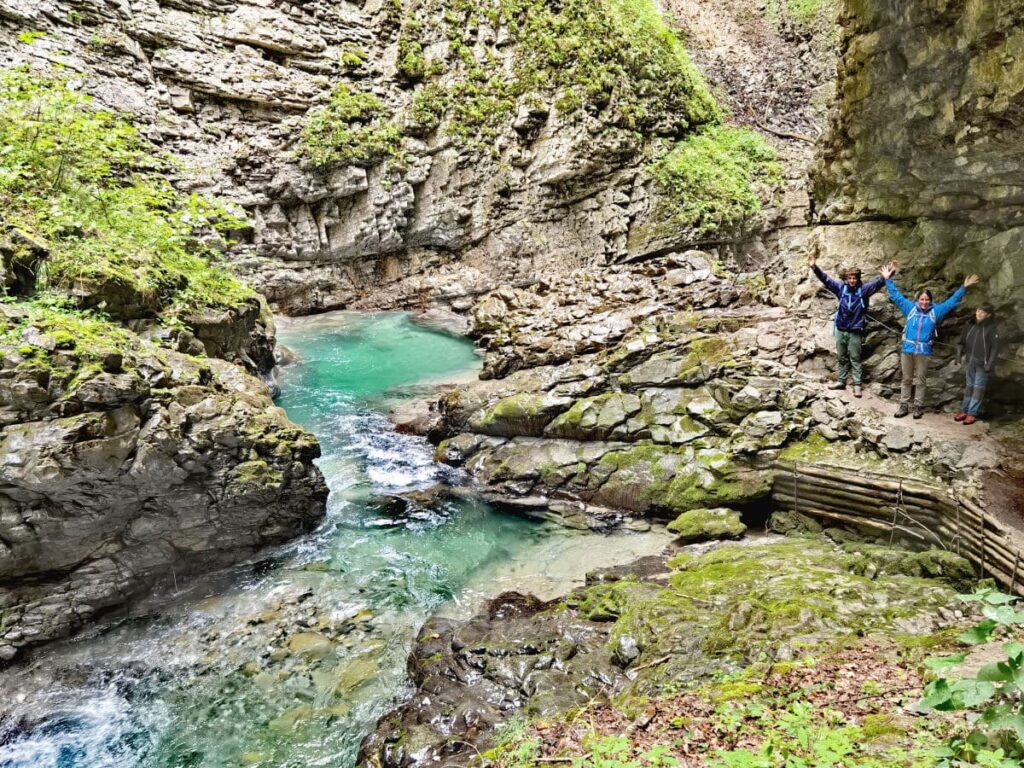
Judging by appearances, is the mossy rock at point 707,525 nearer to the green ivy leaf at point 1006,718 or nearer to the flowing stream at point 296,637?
the flowing stream at point 296,637

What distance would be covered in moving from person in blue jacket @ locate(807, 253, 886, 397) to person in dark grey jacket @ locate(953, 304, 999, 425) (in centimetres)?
143

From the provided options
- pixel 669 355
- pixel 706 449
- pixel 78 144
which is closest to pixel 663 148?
pixel 669 355

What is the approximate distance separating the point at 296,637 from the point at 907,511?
29.4ft

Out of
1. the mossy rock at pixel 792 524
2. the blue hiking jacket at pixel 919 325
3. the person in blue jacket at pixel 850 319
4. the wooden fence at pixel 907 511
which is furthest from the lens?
the person in blue jacket at pixel 850 319

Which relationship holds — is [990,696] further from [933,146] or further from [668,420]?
[668,420]

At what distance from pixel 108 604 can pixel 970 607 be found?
10.8 meters

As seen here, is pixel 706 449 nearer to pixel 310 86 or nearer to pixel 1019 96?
pixel 1019 96

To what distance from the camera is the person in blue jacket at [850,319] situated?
30.3 ft

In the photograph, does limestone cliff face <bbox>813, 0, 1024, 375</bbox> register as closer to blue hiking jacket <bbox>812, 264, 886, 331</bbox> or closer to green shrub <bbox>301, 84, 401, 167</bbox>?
blue hiking jacket <bbox>812, 264, 886, 331</bbox>

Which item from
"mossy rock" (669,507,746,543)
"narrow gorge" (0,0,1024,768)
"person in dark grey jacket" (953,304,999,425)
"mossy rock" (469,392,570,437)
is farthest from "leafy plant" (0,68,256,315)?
"person in dark grey jacket" (953,304,999,425)

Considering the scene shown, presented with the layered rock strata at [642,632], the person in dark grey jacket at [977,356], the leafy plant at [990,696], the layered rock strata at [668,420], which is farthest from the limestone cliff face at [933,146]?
the leafy plant at [990,696]

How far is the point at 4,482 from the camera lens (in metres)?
6.59

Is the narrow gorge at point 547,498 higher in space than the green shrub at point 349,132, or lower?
lower

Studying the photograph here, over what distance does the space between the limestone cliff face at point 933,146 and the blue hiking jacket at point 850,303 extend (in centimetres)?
127
